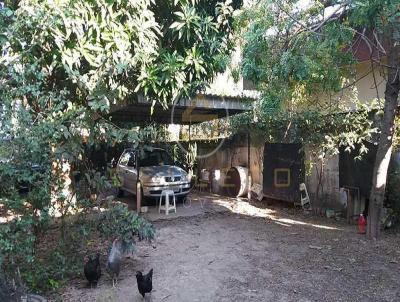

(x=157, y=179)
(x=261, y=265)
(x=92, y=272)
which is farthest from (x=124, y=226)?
(x=157, y=179)

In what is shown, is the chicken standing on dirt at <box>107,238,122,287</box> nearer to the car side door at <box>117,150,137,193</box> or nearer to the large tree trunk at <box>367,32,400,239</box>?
the large tree trunk at <box>367,32,400,239</box>

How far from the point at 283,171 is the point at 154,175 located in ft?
11.0

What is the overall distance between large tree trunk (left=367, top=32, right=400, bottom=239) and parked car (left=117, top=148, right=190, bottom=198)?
487 centimetres

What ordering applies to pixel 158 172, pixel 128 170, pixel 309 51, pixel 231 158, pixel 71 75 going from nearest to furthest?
pixel 71 75 < pixel 309 51 < pixel 158 172 < pixel 128 170 < pixel 231 158

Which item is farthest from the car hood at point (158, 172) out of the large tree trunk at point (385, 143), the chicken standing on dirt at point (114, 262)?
the large tree trunk at point (385, 143)

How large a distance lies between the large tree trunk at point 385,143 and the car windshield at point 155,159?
5.84m

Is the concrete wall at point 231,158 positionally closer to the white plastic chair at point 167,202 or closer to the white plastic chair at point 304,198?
the white plastic chair at point 304,198

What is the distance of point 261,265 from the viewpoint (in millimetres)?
5363

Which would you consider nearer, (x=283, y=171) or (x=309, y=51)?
(x=309, y=51)

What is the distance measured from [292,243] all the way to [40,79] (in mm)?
4757

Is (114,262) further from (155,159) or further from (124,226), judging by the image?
(155,159)

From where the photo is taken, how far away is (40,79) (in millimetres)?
4309

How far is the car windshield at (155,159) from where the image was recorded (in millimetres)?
10500

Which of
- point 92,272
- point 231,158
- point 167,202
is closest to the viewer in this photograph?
point 92,272
